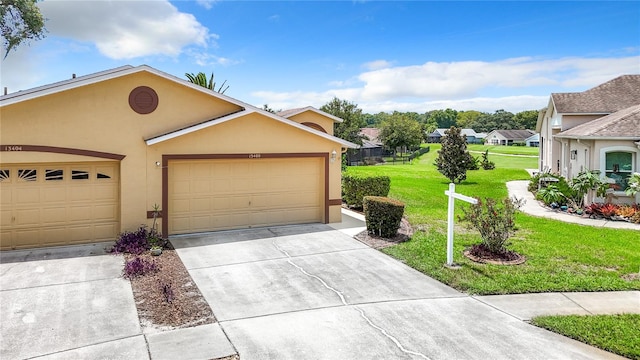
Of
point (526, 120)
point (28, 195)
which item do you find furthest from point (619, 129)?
point (526, 120)

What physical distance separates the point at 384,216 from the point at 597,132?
10.8 metres

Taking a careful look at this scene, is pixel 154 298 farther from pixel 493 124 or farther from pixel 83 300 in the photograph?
pixel 493 124

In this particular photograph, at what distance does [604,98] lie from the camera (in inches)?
891

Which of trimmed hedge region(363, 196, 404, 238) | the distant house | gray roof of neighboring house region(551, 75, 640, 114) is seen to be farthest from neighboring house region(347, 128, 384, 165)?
the distant house

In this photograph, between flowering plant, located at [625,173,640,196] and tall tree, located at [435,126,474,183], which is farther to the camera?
tall tree, located at [435,126,474,183]

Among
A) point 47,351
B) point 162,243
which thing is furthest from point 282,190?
point 47,351

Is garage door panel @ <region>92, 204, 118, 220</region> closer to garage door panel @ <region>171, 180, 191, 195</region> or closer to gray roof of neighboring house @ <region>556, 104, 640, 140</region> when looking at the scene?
garage door panel @ <region>171, 180, 191, 195</region>

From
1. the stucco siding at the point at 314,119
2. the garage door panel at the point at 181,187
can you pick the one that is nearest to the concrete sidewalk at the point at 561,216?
the stucco siding at the point at 314,119

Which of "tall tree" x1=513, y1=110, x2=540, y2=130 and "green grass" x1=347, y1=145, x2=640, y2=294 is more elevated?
"tall tree" x1=513, y1=110, x2=540, y2=130

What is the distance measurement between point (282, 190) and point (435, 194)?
10.8m

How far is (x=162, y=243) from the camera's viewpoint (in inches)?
444

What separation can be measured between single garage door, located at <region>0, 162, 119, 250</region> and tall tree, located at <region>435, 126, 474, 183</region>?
2047cm

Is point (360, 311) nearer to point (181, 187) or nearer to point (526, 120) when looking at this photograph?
point (181, 187)

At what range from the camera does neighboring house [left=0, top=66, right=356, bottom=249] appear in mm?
10695
